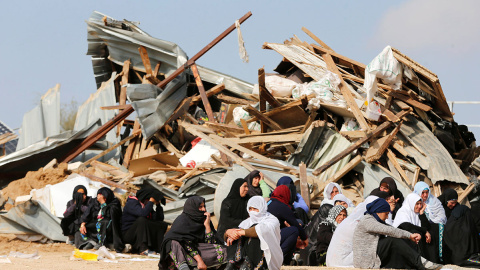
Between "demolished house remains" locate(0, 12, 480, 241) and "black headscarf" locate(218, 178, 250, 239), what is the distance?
2.11m

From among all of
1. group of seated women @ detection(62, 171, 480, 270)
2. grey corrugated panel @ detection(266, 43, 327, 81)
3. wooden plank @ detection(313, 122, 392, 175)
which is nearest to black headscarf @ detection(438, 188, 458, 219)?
group of seated women @ detection(62, 171, 480, 270)

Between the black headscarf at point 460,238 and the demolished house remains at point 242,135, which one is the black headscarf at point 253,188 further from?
the black headscarf at point 460,238

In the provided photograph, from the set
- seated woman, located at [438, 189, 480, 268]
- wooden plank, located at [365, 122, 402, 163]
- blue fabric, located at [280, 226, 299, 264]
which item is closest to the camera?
blue fabric, located at [280, 226, 299, 264]

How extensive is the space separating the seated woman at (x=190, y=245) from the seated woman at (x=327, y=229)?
1.81m

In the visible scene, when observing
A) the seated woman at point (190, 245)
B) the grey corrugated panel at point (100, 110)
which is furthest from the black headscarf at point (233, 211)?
the grey corrugated panel at point (100, 110)

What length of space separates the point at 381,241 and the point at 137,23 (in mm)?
10298

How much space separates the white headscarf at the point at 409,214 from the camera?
956 centimetres

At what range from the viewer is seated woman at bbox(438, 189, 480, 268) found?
10078 millimetres

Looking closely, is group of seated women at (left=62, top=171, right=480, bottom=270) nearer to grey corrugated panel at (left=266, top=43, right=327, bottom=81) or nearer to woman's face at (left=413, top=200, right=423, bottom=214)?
woman's face at (left=413, top=200, right=423, bottom=214)

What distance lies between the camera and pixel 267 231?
297 inches

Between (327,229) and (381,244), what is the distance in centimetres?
95

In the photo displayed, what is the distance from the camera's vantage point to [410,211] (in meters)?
9.61

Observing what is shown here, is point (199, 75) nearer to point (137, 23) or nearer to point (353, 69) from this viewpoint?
point (137, 23)

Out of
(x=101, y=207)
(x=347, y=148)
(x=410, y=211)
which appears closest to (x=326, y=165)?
(x=347, y=148)
